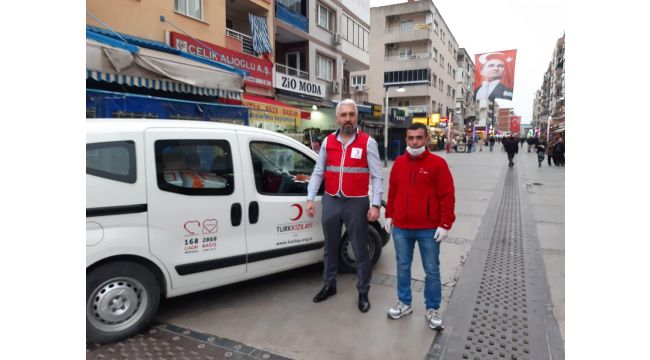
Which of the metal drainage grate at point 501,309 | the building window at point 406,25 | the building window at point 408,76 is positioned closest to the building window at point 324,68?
the metal drainage grate at point 501,309

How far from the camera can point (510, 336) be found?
3107 mm

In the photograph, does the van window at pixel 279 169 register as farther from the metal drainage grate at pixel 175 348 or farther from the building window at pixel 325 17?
the building window at pixel 325 17

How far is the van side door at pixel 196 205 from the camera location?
120 inches

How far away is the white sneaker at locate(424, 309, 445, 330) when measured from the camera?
10.4ft

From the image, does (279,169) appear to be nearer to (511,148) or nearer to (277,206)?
(277,206)

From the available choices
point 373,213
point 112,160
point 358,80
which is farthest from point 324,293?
point 358,80

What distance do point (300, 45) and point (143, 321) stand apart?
18357 mm

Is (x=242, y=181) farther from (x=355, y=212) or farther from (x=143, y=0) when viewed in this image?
(x=143, y=0)

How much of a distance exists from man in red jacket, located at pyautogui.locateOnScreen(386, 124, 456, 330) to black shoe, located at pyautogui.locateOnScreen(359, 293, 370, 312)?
1.76 ft

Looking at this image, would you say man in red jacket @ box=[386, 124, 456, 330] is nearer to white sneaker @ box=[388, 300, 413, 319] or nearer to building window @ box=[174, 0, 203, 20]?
white sneaker @ box=[388, 300, 413, 319]

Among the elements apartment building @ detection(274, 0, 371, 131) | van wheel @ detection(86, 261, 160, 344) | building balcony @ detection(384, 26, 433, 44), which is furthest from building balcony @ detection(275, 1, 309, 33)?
building balcony @ detection(384, 26, 433, 44)

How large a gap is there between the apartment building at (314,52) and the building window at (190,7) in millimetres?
3993

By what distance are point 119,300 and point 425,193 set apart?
2.55 metres

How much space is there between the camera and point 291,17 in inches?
697
